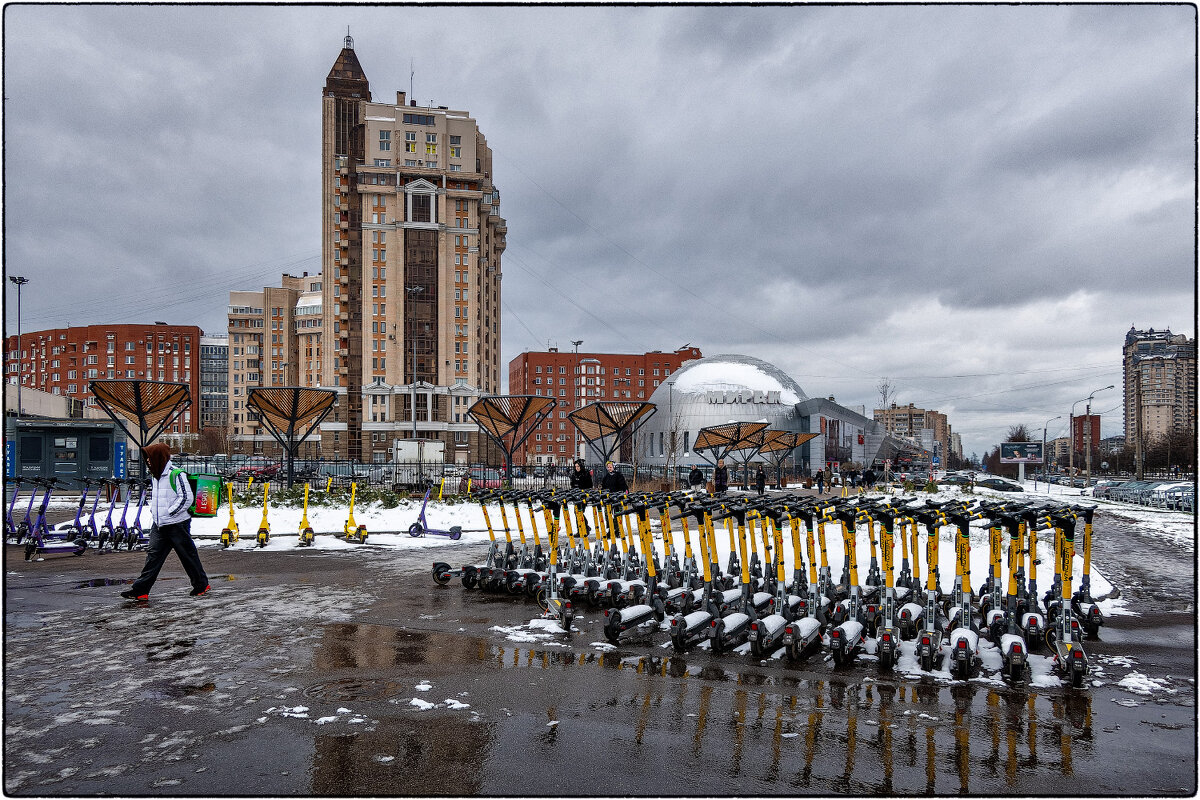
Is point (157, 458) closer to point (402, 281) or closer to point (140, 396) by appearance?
point (140, 396)

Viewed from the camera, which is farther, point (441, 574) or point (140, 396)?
point (140, 396)

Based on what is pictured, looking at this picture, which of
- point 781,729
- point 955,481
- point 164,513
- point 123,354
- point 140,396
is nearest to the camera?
point 781,729

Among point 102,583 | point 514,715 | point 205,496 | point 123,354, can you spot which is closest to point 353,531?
point 205,496

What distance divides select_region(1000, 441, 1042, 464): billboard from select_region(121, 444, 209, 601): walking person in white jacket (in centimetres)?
4997

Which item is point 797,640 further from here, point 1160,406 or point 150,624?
point 1160,406

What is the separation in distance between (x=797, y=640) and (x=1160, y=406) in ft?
173

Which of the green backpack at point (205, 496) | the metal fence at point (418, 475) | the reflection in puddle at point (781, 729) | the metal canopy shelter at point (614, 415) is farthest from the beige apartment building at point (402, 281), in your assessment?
the reflection in puddle at point (781, 729)

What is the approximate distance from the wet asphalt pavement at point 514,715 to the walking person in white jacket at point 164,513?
0.51 meters

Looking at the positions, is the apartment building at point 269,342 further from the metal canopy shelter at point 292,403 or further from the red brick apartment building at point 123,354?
the metal canopy shelter at point 292,403

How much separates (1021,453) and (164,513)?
5352 centimetres

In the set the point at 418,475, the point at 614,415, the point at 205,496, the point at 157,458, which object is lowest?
the point at 418,475

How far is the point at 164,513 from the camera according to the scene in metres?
8.29

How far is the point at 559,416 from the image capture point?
12044 centimetres

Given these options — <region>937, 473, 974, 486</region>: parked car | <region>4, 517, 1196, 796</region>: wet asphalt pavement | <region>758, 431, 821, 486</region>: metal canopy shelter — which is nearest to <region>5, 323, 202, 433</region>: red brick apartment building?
<region>758, 431, 821, 486</region>: metal canopy shelter
